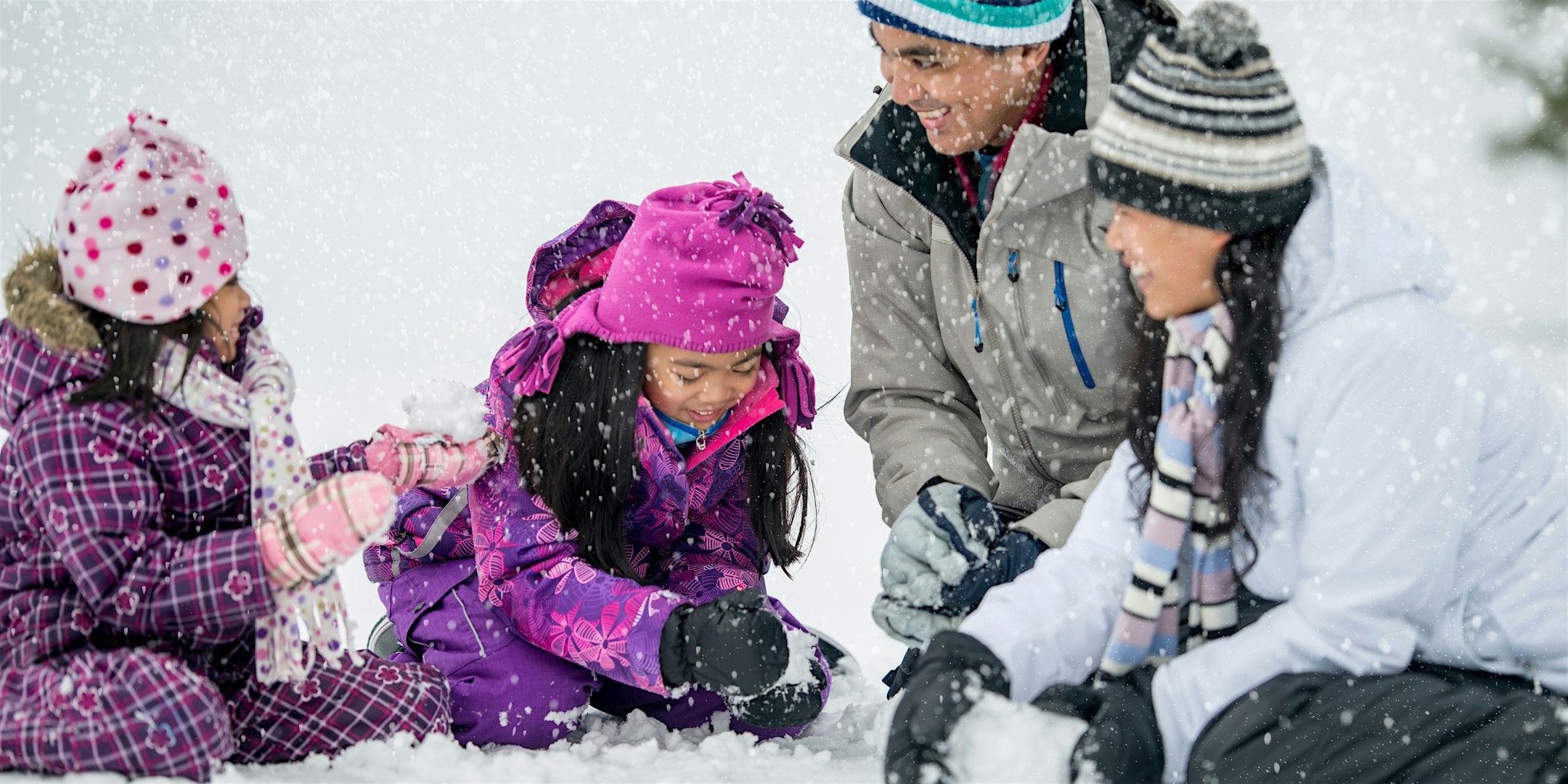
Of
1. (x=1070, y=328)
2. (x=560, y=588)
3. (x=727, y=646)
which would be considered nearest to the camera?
(x=727, y=646)

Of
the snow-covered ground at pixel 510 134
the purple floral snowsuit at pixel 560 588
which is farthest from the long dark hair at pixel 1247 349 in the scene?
the snow-covered ground at pixel 510 134

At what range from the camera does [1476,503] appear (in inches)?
71.7

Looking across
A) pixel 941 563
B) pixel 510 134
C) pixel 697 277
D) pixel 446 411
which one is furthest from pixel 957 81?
pixel 510 134

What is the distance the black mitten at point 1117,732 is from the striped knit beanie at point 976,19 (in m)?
1.18

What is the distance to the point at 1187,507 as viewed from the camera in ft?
6.30

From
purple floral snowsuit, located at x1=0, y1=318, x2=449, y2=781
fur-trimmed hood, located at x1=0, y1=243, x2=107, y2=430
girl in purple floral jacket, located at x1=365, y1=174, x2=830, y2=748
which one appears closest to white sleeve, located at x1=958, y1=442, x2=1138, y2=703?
girl in purple floral jacket, located at x1=365, y1=174, x2=830, y2=748

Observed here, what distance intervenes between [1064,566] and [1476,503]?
598mm

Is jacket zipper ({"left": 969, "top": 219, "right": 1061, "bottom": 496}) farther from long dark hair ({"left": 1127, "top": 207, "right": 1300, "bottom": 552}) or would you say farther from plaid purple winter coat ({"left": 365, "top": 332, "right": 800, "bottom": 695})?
long dark hair ({"left": 1127, "top": 207, "right": 1300, "bottom": 552})

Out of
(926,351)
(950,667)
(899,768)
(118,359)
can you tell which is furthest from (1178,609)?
(118,359)

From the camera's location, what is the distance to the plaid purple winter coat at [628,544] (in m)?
2.40

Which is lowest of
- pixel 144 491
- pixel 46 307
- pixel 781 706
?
pixel 781 706

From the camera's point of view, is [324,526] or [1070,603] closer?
[324,526]

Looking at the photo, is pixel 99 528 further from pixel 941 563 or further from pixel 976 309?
pixel 976 309

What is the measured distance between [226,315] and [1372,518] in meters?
1.66
